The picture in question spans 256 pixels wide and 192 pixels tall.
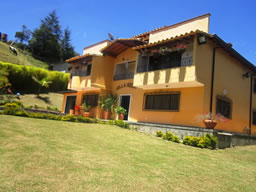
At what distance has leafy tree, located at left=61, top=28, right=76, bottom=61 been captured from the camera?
61434 mm

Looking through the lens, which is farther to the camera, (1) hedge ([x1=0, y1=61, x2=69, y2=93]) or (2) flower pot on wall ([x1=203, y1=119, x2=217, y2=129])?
(1) hedge ([x1=0, y1=61, x2=69, y2=93])

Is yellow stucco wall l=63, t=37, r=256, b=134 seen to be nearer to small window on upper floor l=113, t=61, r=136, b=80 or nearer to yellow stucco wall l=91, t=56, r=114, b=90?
yellow stucco wall l=91, t=56, r=114, b=90

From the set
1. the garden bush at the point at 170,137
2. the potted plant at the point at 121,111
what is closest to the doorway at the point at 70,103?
the potted plant at the point at 121,111

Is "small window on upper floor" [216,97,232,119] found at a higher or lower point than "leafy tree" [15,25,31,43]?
lower

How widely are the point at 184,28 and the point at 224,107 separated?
233 inches

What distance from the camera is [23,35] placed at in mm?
58844

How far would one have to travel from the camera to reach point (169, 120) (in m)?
13.6

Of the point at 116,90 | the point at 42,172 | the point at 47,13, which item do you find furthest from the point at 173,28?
the point at 47,13

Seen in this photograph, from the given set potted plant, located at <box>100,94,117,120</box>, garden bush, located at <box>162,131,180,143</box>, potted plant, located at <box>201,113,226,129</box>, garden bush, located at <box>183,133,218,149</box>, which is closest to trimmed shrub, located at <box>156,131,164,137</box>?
garden bush, located at <box>162,131,180,143</box>

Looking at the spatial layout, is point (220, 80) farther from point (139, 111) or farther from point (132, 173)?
point (132, 173)

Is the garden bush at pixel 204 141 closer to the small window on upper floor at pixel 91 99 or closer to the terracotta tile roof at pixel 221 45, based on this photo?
the terracotta tile roof at pixel 221 45

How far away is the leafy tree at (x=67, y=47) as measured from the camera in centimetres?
6143

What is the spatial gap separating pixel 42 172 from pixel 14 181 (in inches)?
24.7

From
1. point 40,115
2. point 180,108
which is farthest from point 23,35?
point 180,108
